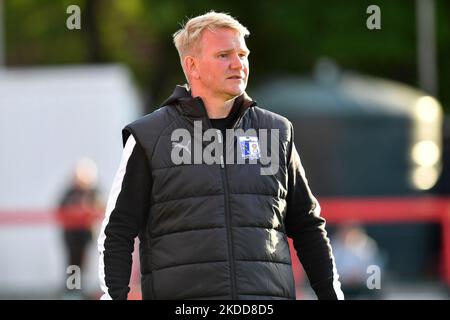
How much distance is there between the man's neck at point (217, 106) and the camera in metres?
5.25

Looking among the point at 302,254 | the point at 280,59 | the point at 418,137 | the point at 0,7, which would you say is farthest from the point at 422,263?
the point at 302,254

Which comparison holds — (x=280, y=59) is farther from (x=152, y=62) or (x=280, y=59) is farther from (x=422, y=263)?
(x=422, y=263)

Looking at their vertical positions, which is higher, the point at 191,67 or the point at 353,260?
the point at 191,67

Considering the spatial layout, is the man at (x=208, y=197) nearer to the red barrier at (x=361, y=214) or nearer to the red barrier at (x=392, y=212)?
the red barrier at (x=361, y=214)

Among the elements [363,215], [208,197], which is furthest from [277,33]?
[208,197]

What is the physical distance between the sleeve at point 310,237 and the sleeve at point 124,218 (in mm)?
599

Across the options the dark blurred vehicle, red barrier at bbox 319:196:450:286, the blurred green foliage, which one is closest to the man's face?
red barrier at bbox 319:196:450:286

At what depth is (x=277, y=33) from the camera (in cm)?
2684

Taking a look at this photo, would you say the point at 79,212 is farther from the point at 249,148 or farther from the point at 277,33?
Answer: the point at 277,33

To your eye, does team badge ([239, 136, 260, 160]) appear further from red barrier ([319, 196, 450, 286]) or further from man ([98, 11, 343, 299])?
red barrier ([319, 196, 450, 286])

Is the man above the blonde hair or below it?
below

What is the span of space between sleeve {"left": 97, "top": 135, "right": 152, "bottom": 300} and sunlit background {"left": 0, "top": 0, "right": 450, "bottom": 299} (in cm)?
432

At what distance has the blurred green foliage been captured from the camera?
2605cm

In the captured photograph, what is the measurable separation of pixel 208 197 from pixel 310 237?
1.82 ft
